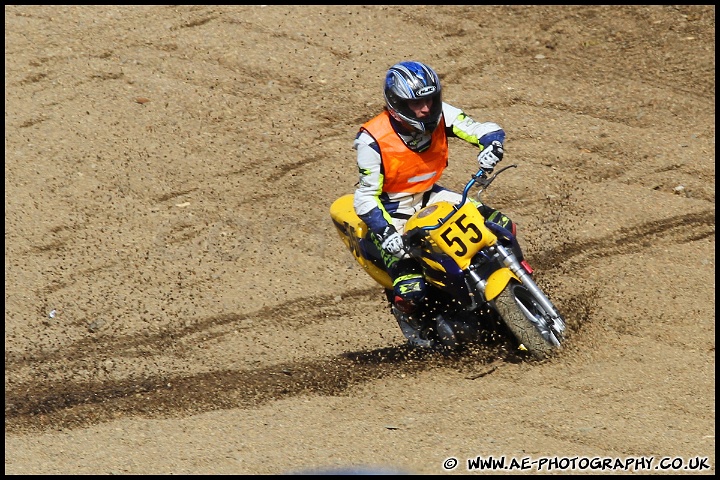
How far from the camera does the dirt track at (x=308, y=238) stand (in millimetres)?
6113

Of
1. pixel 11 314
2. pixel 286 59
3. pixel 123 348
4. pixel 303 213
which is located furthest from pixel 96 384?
pixel 286 59

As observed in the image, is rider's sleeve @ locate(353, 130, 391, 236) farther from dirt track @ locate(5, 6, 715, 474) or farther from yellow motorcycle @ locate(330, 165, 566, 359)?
dirt track @ locate(5, 6, 715, 474)

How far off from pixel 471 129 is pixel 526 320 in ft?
4.67

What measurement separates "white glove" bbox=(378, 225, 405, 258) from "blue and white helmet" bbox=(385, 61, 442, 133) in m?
0.74

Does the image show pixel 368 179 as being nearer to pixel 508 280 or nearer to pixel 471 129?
pixel 471 129

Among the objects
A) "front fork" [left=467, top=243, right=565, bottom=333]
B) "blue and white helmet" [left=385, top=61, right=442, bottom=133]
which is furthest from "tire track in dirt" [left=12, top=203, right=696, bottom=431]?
"blue and white helmet" [left=385, top=61, right=442, bottom=133]

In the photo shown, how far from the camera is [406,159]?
6.80 m

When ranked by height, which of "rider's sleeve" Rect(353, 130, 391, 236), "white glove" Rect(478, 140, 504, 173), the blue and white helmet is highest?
the blue and white helmet

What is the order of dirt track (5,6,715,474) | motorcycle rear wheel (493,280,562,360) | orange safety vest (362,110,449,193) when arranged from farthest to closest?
orange safety vest (362,110,449,193) → motorcycle rear wheel (493,280,562,360) → dirt track (5,6,715,474)

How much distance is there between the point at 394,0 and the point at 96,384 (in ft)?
22.0

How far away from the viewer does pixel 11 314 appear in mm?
8820

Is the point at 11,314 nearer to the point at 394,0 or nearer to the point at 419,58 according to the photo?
the point at 419,58

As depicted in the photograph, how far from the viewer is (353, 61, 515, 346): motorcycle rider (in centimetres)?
660

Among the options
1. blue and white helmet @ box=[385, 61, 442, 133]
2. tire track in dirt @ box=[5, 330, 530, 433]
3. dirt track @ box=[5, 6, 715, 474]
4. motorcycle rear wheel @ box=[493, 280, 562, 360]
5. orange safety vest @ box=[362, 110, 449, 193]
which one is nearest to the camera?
dirt track @ box=[5, 6, 715, 474]
